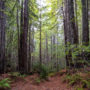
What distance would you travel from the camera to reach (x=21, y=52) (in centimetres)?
809

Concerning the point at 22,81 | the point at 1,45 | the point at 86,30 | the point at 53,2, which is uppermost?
the point at 53,2

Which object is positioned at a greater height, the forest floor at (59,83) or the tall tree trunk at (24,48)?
the tall tree trunk at (24,48)

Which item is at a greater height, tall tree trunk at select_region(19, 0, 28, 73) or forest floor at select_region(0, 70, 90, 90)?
tall tree trunk at select_region(19, 0, 28, 73)

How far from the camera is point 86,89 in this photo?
3.59m

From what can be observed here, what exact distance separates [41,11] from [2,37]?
6.35 metres

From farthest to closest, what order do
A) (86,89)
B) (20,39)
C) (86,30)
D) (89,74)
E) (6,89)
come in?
(20,39) < (86,30) < (89,74) < (6,89) < (86,89)

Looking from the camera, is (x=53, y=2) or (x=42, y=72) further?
(x=53, y=2)

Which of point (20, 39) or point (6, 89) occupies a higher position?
point (20, 39)

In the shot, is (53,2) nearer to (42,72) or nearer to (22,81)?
(42,72)

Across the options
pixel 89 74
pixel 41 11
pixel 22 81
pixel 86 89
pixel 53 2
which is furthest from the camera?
pixel 41 11

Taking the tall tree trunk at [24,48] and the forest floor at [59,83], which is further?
the tall tree trunk at [24,48]

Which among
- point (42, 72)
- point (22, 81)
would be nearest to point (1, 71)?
point (22, 81)

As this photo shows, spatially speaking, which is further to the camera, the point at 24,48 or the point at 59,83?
the point at 24,48

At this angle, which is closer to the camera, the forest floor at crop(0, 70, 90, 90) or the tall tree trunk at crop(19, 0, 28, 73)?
the forest floor at crop(0, 70, 90, 90)
